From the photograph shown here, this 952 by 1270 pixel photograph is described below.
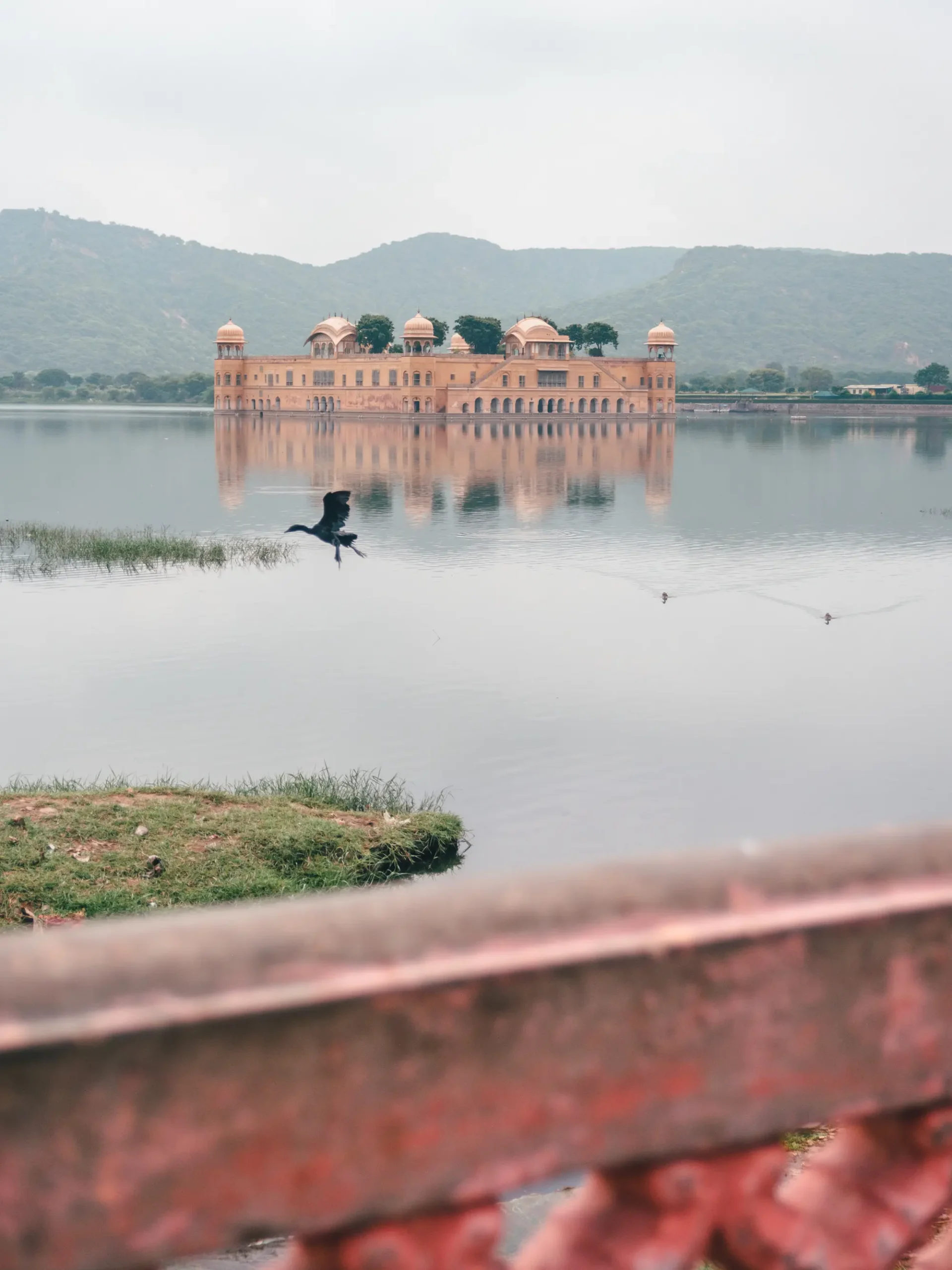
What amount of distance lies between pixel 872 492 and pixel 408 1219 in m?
42.3

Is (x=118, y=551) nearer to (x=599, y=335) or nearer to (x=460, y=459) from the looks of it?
(x=460, y=459)

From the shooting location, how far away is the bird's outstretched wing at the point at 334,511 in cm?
1791

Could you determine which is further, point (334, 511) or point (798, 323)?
point (798, 323)

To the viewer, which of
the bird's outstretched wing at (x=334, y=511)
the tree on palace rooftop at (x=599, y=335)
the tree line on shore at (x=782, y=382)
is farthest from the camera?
the tree line on shore at (x=782, y=382)

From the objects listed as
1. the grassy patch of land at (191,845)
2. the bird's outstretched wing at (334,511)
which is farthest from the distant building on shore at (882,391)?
the grassy patch of land at (191,845)

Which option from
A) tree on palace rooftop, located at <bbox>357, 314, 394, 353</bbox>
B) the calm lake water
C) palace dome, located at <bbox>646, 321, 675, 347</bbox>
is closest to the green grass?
the calm lake water

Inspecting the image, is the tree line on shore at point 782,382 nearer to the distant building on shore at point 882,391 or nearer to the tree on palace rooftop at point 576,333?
the distant building on shore at point 882,391

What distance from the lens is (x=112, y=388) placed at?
132 metres

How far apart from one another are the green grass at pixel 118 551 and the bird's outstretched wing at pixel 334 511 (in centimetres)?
690

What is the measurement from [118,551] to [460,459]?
30427 millimetres

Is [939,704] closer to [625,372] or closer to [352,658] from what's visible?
[352,658]

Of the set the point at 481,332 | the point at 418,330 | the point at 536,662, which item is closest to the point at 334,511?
the point at 536,662

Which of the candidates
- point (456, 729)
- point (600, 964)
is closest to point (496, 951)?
point (600, 964)

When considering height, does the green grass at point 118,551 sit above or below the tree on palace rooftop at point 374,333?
below
